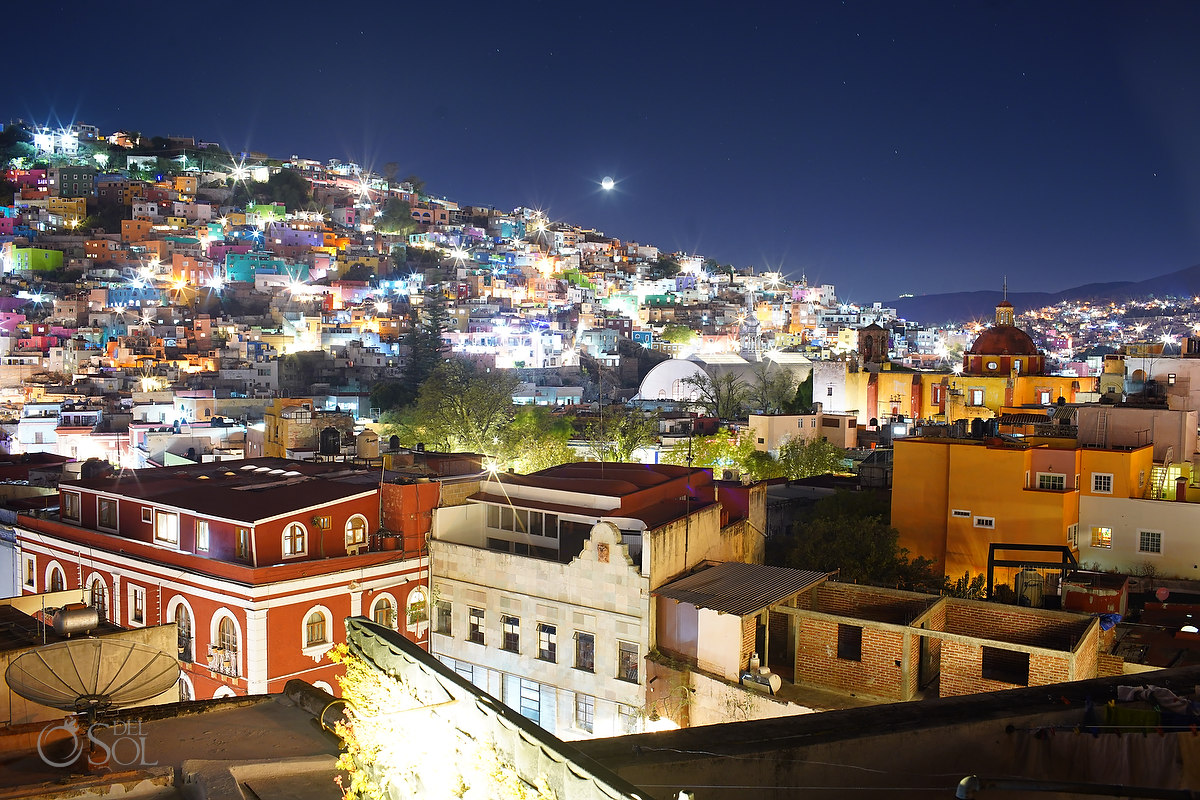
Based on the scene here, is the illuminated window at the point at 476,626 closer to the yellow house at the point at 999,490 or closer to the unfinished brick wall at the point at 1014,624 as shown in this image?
the unfinished brick wall at the point at 1014,624

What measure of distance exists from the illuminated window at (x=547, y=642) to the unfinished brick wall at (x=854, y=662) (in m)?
3.59

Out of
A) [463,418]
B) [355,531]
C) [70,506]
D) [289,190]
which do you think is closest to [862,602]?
[355,531]

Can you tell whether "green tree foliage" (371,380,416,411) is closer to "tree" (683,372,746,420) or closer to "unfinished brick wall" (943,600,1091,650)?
"tree" (683,372,746,420)

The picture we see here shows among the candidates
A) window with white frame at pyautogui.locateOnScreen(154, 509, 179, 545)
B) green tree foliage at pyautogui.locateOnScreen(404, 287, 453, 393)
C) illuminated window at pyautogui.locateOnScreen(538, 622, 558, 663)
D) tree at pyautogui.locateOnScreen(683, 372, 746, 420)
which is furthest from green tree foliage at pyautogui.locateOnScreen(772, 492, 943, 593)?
green tree foliage at pyautogui.locateOnScreen(404, 287, 453, 393)

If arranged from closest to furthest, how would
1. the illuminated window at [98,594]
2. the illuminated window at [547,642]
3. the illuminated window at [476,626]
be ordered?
the illuminated window at [547,642], the illuminated window at [476,626], the illuminated window at [98,594]

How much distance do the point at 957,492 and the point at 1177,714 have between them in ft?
47.8

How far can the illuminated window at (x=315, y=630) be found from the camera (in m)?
14.5

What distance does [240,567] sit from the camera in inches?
549

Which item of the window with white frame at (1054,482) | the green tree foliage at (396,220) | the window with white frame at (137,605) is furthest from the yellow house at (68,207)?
the window with white frame at (1054,482)

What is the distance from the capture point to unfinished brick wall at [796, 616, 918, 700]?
1100cm

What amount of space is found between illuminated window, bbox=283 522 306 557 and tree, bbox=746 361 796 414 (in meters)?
36.4

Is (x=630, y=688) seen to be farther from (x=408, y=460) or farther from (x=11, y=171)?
(x=11, y=171)

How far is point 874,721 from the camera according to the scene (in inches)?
160

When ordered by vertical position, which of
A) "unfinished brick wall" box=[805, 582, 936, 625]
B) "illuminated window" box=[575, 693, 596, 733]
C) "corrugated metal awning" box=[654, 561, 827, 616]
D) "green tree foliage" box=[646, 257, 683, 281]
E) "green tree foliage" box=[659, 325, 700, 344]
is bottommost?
"illuminated window" box=[575, 693, 596, 733]
